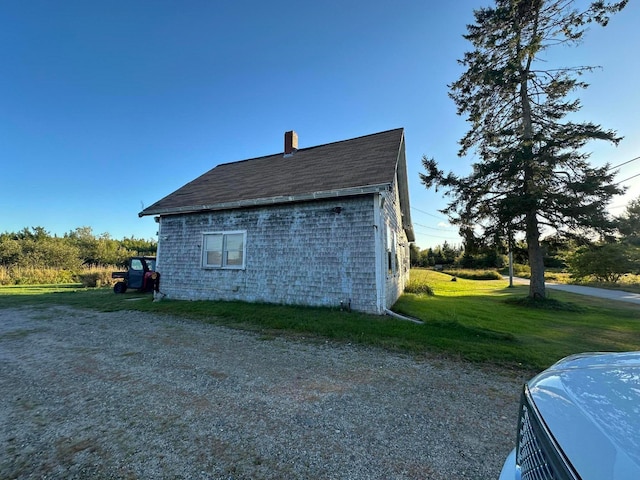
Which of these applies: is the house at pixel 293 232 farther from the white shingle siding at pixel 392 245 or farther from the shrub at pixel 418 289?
the shrub at pixel 418 289

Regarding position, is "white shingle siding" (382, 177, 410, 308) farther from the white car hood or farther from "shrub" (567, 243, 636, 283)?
"shrub" (567, 243, 636, 283)

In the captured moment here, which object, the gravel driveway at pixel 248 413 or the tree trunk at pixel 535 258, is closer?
the gravel driveway at pixel 248 413

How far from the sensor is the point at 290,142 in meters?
13.5

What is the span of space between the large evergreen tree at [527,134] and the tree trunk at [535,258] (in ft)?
0.12

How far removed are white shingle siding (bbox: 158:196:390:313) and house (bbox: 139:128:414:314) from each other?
3 centimetres

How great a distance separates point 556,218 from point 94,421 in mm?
15506

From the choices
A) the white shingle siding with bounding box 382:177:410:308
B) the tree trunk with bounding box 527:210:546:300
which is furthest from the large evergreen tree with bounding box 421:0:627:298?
the white shingle siding with bounding box 382:177:410:308

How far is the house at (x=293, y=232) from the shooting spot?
7.86 m

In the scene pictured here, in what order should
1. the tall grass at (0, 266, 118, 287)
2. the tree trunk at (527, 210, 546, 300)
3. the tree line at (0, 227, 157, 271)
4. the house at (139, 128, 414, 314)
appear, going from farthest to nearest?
the tree line at (0, 227, 157, 271), the tall grass at (0, 266, 118, 287), the tree trunk at (527, 210, 546, 300), the house at (139, 128, 414, 314)

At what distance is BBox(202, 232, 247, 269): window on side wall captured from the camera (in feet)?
31.4

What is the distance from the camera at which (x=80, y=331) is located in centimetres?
633

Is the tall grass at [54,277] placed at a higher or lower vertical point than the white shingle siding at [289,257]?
lower

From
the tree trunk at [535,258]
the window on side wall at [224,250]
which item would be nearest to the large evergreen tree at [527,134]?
the tree trunk at [535,258]

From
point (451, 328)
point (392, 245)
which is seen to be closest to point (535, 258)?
point (392, 245)
